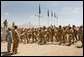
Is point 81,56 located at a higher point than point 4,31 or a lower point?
lower

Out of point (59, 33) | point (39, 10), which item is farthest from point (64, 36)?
point (39, 10)

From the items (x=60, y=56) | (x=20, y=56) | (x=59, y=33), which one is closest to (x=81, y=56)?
(x=60, y=56)

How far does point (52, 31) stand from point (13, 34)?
29.7 ft

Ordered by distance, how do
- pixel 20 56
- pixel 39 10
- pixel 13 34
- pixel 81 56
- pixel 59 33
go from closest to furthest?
pixel 81 56, pixel 20 56, pixel 13 34, pixel 59 33, pixel 39 10

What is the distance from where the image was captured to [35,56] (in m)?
10.4

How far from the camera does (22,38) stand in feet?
74.0

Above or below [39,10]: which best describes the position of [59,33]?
below

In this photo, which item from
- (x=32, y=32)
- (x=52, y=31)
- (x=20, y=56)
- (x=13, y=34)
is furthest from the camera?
(x=32, y=32)

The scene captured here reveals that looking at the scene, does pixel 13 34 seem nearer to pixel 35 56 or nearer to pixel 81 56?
pixel 35 56

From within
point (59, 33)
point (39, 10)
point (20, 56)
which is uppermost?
point (39, 10)

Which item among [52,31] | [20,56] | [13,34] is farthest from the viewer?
[52,31]

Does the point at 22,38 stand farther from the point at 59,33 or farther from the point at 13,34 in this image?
the point at 13,34

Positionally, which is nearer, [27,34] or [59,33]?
[59,33]

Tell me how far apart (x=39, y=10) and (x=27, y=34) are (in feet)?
16.1
